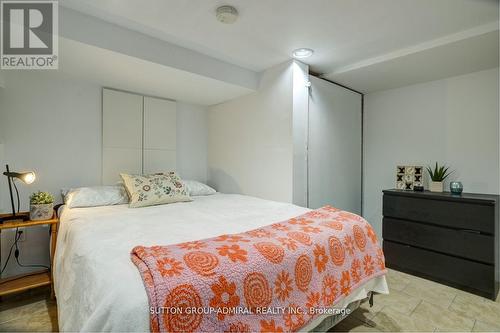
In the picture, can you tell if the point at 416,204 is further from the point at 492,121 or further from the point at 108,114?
the point at 108,114

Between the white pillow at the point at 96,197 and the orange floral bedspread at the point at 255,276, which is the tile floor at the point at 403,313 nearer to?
the orange floral bedspread at the point at 255,276

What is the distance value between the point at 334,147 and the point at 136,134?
96.5 inches

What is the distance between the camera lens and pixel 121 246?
1174mm

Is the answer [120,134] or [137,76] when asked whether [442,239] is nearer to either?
[137,76]

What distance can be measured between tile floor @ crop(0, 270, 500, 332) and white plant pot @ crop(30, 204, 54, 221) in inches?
28.7

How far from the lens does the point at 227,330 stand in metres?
0.92

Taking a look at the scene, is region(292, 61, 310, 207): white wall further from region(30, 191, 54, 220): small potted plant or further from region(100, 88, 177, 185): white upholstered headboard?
region(30, 191, 54, 220): small potted plant

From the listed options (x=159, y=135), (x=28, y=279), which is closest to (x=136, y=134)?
(x=159, y=135)

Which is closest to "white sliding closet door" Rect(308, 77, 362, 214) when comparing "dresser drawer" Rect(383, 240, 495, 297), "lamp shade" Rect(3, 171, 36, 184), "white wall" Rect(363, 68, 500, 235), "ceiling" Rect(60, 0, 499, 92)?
"white wall" Rect(363, 68, 500, 235)

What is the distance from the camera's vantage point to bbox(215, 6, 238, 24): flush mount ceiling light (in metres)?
1.68

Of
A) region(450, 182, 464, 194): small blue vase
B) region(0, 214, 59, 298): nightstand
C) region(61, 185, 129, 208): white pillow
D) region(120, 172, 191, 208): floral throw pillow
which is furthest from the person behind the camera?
region(450, 182, 464, 194): small blue vase

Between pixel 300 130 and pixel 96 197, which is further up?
pixel 300 130

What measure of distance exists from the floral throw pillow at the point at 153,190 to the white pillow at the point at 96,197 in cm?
13

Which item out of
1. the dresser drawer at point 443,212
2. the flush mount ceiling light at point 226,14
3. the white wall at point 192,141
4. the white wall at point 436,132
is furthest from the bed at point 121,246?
the white wall at point 436,132
